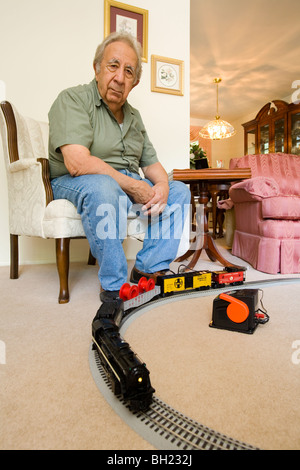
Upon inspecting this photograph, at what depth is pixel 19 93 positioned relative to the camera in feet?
6.48

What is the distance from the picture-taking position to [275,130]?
16.6ft

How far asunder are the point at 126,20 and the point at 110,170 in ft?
5.11

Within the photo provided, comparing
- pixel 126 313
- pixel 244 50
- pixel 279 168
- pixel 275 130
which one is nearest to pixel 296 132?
pixel 275 130

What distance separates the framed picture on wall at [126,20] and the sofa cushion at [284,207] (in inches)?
55.1

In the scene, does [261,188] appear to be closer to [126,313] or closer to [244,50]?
[126,313]

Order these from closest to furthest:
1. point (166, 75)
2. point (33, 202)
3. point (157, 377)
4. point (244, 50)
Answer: point (157, 377)
point (33, 202)
point (166, 75)
point (244, 50)

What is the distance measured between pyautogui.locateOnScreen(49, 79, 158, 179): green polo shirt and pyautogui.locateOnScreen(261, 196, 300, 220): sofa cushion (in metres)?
0.92

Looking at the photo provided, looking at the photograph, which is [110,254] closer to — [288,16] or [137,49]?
[137,49]

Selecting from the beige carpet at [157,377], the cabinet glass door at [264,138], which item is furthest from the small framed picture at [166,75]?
the cabinet glass door at [264,138]

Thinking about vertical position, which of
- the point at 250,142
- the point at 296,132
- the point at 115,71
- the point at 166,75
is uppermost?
the point at 250,142

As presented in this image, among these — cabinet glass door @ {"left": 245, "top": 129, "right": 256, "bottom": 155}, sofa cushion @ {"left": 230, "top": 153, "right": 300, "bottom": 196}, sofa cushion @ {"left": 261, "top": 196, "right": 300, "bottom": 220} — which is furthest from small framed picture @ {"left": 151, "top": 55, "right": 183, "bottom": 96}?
cabinet glass door @ {"left": 245, "top": 129, "right": 256, "bottom": 155}

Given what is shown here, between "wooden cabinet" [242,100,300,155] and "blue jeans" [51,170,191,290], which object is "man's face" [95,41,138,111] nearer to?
"blue jeans" [51,170,191,290]

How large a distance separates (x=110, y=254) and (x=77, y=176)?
0.36m

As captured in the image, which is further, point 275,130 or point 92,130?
point 275,130
